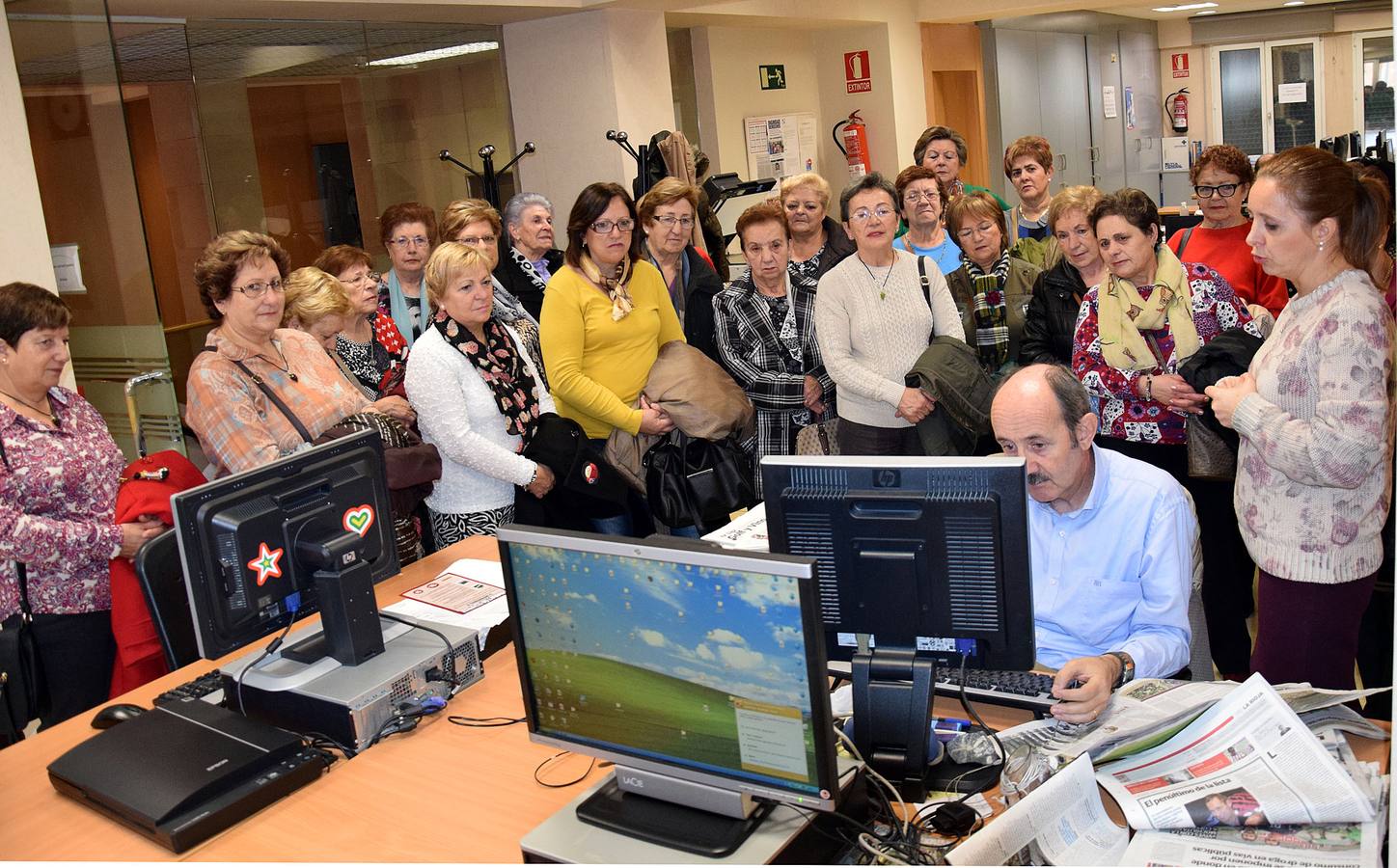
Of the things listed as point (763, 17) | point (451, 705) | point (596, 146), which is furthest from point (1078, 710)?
point (763, 17)

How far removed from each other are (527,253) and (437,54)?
2522 millimetres

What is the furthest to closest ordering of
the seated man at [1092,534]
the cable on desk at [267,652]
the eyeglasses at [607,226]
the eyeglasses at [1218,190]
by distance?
the eyeglasses at [1218,190]
the eyeglasses at [607,226]
the cable on desk at [267,652]
the seated man at [1092,534]

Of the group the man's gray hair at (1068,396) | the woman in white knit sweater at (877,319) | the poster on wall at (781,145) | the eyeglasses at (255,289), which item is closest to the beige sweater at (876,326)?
the woman in white knit sweater at (877,319)

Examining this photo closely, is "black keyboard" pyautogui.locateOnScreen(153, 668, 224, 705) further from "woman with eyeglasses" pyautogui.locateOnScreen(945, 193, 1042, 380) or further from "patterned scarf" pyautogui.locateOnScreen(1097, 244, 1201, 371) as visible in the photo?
"woman with eyeglasses" pyautogui.locateOnScreen(945, 193, 1042, 380)

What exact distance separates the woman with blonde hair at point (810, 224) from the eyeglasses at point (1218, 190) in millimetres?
1387

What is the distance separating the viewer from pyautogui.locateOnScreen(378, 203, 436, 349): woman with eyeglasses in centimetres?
487

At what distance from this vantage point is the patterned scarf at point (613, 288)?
4262 mm

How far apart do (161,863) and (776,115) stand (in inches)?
326

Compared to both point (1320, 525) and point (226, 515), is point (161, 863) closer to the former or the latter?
point (226, 515)

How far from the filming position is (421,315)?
4883mm

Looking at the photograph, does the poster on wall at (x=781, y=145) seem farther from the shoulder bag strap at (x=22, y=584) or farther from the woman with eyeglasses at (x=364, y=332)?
the shoulder bag strap at (x=22, y=584)

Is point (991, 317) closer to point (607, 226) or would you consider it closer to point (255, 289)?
point (607, 226)

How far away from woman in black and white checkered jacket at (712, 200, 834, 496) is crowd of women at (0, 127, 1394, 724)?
1cm

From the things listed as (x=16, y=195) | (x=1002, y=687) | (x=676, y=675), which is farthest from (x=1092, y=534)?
(x=16, y=195)
